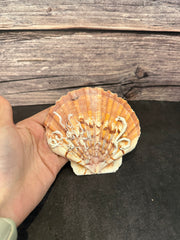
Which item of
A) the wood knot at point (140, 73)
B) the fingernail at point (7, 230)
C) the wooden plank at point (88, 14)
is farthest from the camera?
the wood knot at point (140, 73)

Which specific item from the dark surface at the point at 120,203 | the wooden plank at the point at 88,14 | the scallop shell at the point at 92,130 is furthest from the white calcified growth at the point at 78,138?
the wooden plank at the point at 88,14

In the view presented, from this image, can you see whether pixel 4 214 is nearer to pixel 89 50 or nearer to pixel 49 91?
pixel 49 91

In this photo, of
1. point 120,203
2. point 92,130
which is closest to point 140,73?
point 92,130

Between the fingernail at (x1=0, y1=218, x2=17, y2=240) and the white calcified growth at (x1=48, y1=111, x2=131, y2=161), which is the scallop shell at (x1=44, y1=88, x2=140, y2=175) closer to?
the white calcified growth at (x1=48, y1=111, x2=131, y2=161)

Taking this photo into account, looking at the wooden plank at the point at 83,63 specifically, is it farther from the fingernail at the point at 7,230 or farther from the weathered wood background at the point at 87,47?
the fingernail at the point at 7,230

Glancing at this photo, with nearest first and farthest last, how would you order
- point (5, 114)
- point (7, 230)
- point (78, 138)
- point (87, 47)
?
1. point (7, 230)
2. point (5, 114)
3. point (78, 138)
4. point (87, 47)

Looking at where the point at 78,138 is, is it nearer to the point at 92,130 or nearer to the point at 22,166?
the point at 92,130
